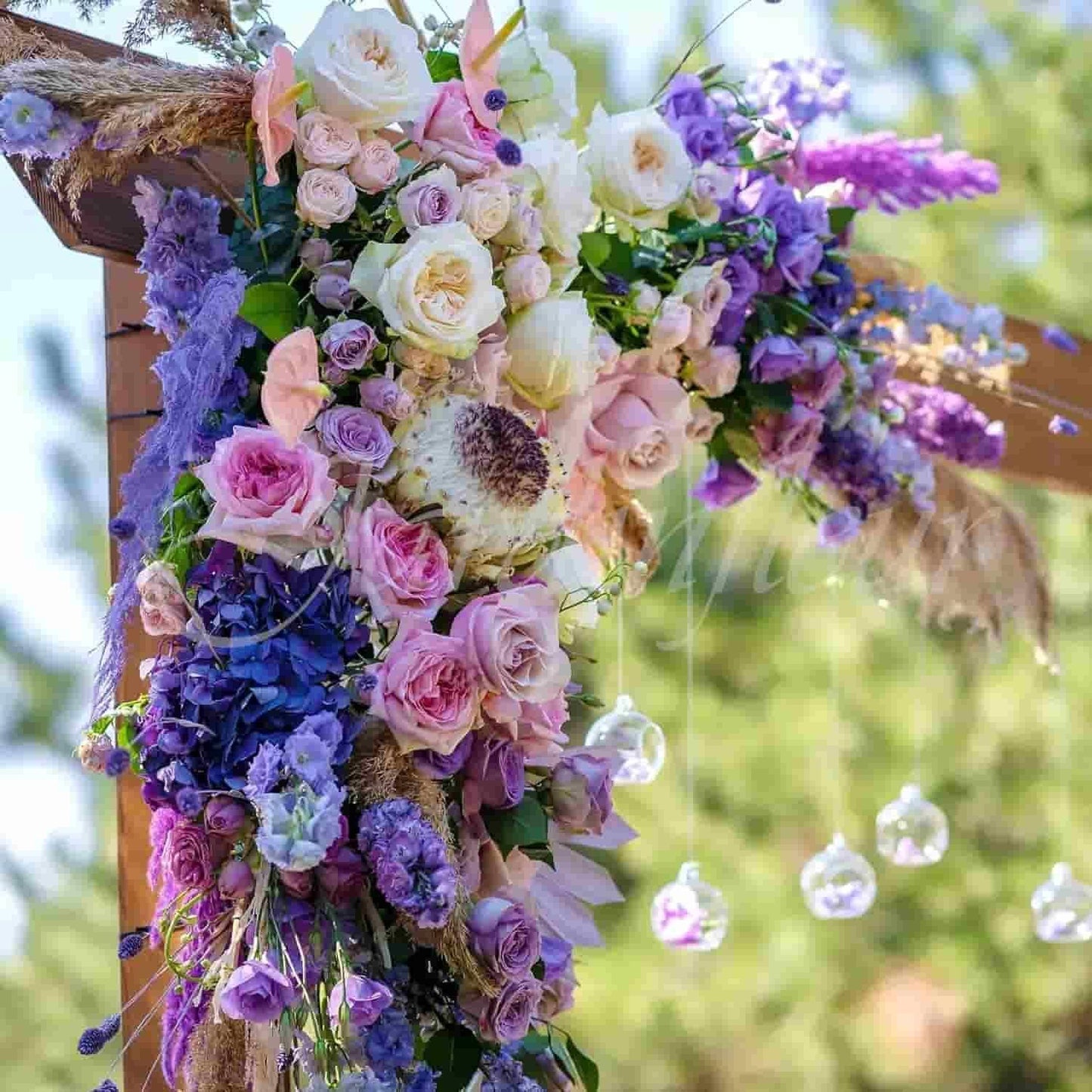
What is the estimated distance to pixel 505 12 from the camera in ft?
3.59

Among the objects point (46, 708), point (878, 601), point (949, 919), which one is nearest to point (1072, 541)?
point (949, 919)

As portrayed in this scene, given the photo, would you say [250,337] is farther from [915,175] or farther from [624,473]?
[915,175]

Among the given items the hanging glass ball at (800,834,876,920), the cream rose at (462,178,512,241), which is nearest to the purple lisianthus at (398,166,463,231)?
the cream rose at (462,178,512,241)

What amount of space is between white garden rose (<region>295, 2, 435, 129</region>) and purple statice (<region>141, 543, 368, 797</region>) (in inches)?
10.8

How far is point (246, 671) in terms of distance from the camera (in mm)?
791

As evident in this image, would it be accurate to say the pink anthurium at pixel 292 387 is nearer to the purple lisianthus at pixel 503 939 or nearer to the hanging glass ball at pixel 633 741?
the purple lisianthus at pixel 503 939

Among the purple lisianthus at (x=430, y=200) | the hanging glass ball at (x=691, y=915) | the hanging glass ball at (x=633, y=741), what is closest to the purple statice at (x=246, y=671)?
the purple lisianthus at (x=430, y=200)

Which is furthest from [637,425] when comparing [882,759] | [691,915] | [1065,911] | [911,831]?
[882,759]

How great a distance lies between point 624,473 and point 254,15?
16.2 inches

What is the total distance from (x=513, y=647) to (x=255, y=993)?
0.23 m

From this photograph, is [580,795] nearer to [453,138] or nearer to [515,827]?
[515,827]

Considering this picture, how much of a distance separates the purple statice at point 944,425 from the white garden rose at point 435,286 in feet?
2.25

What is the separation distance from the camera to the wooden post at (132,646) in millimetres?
972

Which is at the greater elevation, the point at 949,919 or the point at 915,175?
the point at 915,175
